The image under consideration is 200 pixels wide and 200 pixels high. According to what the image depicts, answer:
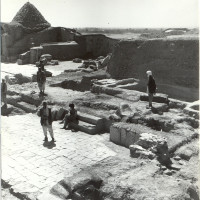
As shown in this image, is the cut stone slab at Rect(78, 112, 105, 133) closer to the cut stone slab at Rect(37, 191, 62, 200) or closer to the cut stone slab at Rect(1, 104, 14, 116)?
the cut stone slab at Rect(1, 104, 14, 116)

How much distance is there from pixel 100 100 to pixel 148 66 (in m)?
7.49

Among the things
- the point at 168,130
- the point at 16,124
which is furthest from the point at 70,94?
the point at 168,130

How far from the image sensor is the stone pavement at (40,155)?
712 centimetres

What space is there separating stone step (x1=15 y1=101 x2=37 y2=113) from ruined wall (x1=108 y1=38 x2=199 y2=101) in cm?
690

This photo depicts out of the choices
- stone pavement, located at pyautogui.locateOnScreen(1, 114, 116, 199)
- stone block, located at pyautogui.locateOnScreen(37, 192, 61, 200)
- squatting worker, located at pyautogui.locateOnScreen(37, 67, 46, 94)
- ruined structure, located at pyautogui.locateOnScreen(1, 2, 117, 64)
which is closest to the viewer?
stone block, located at pyautogui.locateOnScreen(37, 192, 61, 200)

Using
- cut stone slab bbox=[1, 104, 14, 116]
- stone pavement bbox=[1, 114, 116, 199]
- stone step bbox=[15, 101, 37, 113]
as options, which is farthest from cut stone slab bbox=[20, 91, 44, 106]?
stone pavement bbox=[1, 114, 116, 199]

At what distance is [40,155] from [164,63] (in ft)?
39.5

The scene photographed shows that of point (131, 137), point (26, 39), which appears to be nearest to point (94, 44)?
point (26, 39)

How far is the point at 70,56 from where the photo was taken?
32.8 metres

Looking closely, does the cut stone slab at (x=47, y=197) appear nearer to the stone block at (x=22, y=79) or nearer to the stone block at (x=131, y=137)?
the stone block at (x=131, y=137)

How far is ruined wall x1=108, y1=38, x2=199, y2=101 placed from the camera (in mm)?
16891

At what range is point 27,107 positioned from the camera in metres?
13.1

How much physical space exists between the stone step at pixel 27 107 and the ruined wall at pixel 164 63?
6901 millimetres

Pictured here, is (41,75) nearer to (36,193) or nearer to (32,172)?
(32,172)
